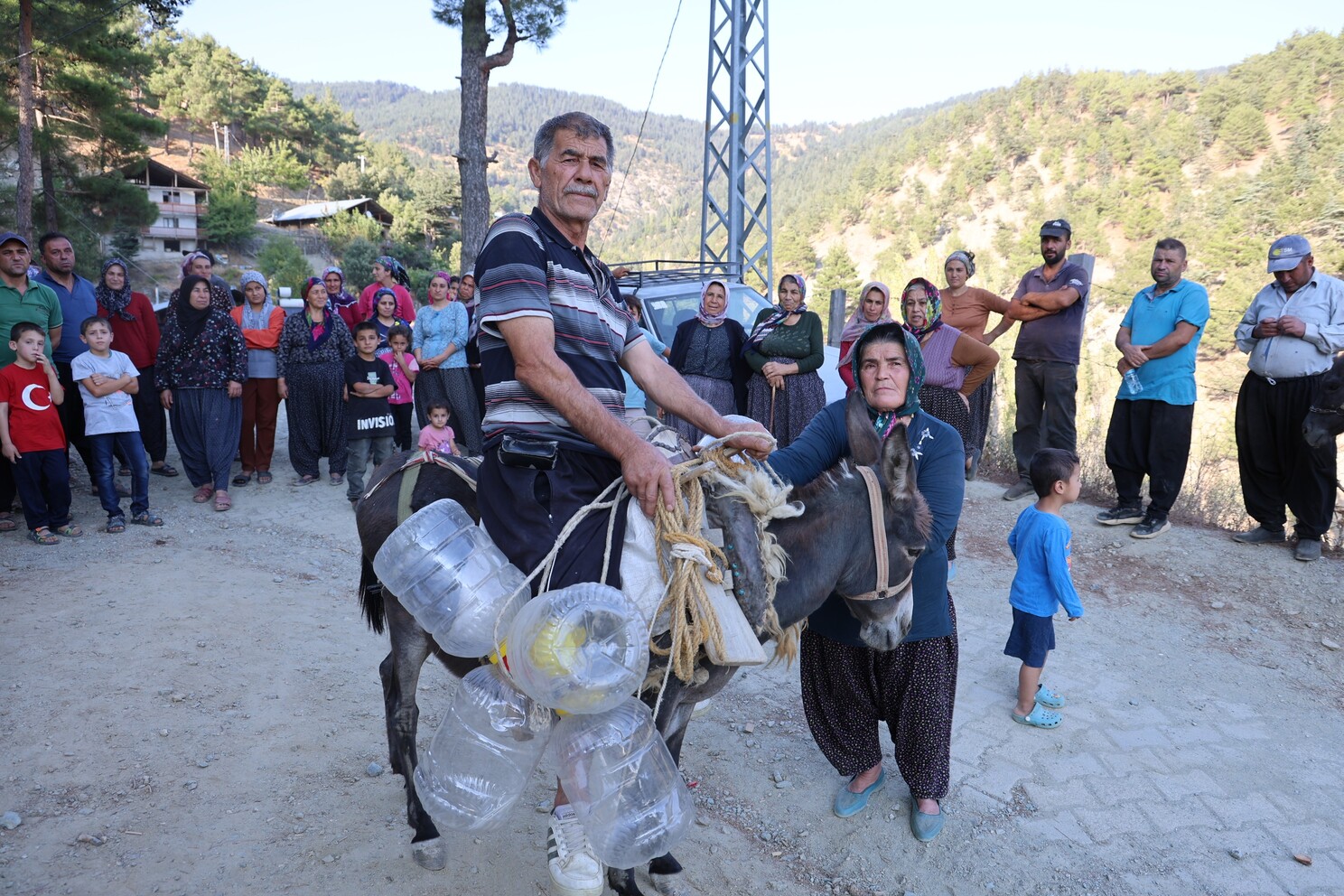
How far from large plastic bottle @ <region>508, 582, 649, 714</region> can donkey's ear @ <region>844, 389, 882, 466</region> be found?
3.25ft

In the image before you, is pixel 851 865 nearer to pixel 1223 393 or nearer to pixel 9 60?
pixel 9 60

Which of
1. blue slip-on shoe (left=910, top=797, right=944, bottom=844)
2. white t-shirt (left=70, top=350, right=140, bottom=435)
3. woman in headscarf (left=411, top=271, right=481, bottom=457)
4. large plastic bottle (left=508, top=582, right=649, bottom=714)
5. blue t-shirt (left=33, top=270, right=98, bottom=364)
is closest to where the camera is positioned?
large plastic bottle (left=508, top=582, right=649, bottom=714)

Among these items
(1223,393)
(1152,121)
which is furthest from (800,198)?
(1223,393)

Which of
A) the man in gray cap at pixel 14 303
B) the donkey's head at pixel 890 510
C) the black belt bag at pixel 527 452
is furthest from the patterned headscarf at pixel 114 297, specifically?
the donkey's head at pixel 890 510

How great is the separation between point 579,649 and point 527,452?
0.61m

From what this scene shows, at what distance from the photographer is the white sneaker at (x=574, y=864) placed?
2.41m

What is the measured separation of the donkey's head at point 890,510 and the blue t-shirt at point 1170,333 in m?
5.04

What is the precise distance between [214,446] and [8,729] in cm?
422

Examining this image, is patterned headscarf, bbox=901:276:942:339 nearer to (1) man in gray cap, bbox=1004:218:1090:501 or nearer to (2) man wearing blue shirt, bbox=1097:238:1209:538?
(1) man in gray cap, bbox=1004:218:1090:501

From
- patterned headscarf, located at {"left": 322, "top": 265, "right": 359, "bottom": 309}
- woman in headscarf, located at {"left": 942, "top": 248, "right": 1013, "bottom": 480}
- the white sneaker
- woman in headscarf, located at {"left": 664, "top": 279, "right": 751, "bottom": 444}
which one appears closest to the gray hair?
the white sneaker

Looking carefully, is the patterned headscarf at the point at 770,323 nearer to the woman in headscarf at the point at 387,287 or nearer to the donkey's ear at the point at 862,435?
the woman in headscarf at the point at 387,287

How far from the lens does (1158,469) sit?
6.77m

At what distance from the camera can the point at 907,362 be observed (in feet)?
9.82

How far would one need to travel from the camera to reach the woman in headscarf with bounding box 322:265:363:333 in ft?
29.3
